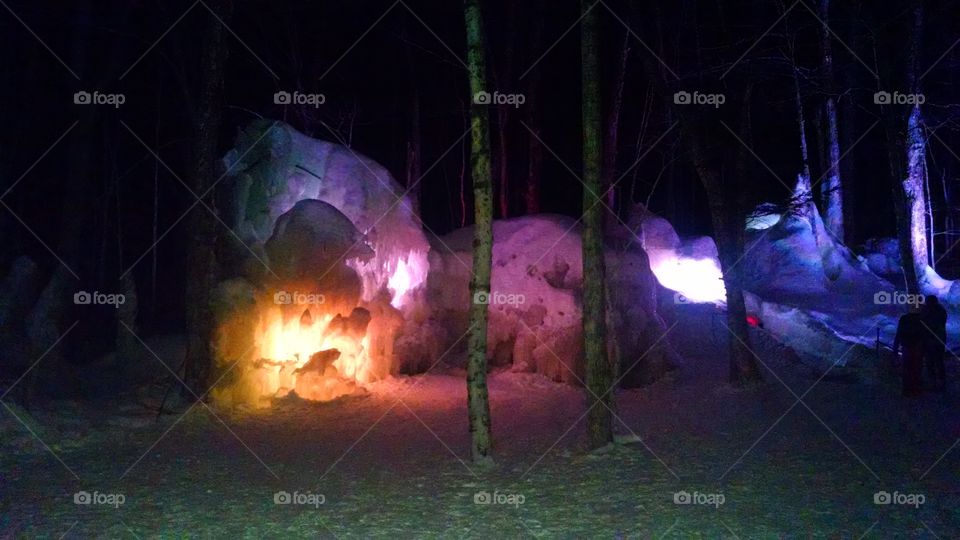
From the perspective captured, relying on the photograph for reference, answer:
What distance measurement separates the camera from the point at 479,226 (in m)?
11.2

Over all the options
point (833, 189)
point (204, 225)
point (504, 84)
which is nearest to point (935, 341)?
point (204, 225)

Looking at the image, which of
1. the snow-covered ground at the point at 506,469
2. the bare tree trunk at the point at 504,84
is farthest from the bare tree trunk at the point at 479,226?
the bare tree trunk at the point at 504,84

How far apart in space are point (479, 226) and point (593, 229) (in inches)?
65.7

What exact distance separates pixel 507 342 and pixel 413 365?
104 inches

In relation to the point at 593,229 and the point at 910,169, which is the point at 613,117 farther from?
the point at 593,229

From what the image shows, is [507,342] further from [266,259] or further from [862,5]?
[862,5]

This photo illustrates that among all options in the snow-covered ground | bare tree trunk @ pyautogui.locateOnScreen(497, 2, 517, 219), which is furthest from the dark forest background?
the snow-covered ground

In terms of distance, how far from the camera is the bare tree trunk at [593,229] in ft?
36.9

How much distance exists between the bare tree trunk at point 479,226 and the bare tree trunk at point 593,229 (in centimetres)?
145

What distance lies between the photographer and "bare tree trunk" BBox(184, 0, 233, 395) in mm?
16141

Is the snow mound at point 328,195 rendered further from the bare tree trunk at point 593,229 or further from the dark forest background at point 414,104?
the bare tree trunk at point 593,229

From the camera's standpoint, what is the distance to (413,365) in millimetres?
21203

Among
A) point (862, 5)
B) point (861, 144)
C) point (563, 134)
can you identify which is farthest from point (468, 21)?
point (861, 144)

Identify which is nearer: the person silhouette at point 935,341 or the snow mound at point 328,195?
the person silhouette at point 935,341
